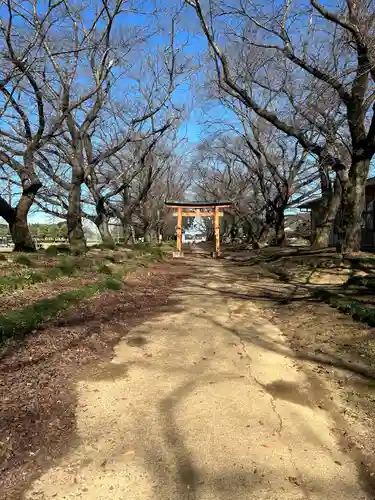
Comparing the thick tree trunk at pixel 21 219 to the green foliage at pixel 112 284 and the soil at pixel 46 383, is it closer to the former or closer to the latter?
the green foliage at pixel 112 284

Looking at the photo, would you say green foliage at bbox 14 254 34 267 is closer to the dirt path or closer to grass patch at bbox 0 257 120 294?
grass patch at bbox 0 257 120 294

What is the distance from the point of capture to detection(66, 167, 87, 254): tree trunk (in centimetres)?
1532

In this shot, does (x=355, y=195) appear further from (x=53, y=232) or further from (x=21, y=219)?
(x=53, y=232)

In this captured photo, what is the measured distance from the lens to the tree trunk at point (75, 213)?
15.3 meters

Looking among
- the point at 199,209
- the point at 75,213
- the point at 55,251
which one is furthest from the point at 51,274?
the point at 199,209

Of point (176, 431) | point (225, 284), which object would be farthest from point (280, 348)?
point (225, 284)

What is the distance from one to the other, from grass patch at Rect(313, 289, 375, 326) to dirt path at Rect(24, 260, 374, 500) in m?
1.67

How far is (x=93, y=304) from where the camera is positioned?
7.88 metres

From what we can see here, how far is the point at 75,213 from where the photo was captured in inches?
617

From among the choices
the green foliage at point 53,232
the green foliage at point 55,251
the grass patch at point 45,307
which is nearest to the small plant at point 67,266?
the grass patch at point 45,307

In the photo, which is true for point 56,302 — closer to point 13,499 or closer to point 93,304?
point 93,304

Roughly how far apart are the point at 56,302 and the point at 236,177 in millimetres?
35063

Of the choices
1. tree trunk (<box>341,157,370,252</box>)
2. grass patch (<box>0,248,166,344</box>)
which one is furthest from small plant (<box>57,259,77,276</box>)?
tree trunk (<box>341,157,370,252</box>)

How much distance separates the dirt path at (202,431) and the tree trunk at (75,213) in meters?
10.4
